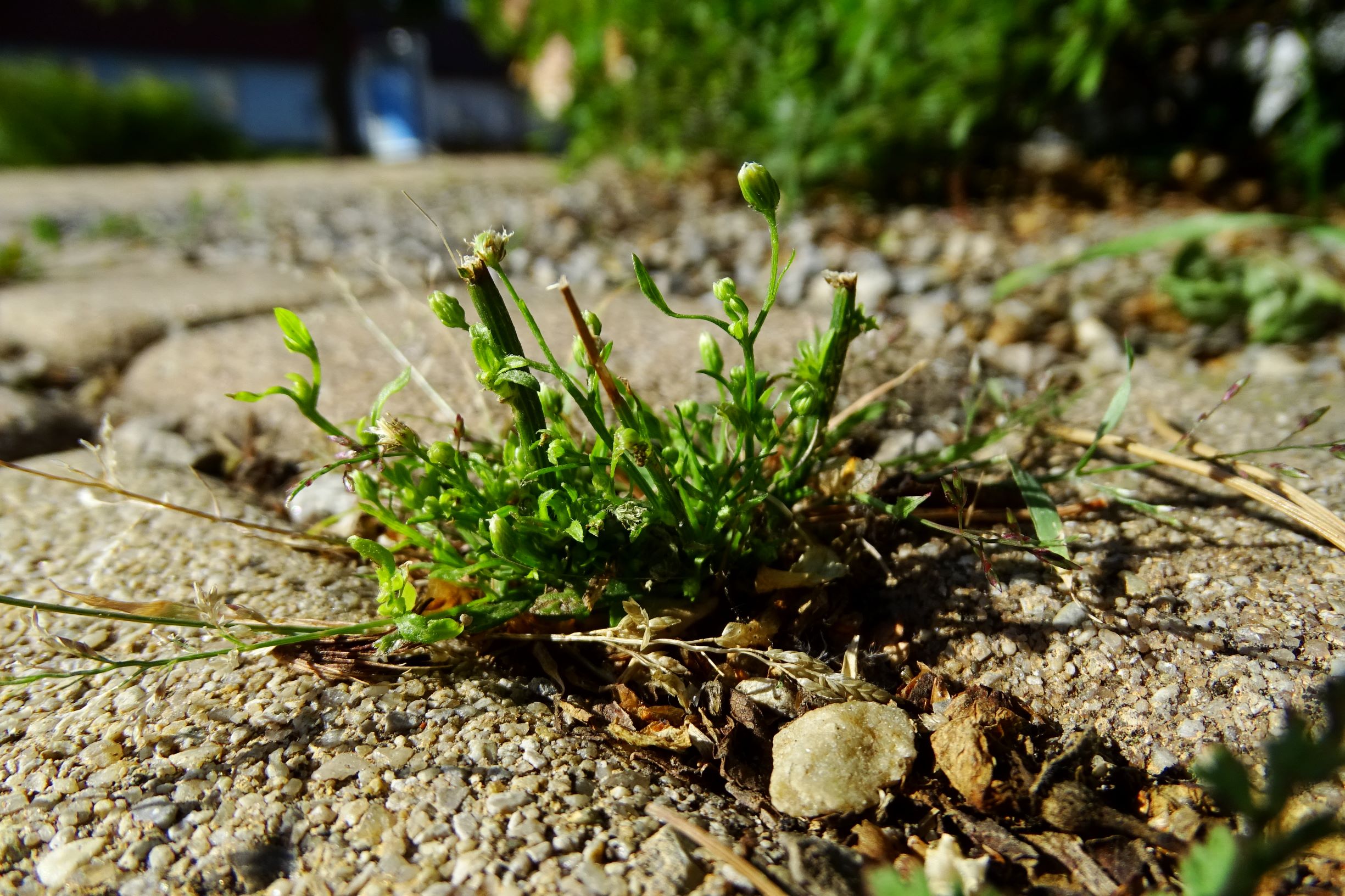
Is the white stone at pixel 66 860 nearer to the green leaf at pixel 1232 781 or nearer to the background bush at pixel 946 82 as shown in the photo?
the green leaf at pixel 1232 781

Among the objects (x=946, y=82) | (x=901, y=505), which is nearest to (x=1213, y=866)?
(x=901, y=505)

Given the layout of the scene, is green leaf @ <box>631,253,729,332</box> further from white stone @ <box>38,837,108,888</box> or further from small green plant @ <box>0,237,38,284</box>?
small green plant @ <box>0,237,38,284</box>

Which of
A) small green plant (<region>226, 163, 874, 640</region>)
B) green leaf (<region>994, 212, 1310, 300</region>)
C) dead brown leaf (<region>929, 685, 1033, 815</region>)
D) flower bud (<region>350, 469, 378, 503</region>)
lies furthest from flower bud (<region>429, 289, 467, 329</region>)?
green leaf (<region>994, 212, 1310, 300</region>)

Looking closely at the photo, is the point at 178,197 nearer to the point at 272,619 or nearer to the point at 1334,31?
the point at 272,619

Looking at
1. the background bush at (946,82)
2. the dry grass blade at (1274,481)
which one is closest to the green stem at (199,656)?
the dry grass blade at (1274,481)

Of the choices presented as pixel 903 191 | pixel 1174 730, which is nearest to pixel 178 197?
pixel 903 191

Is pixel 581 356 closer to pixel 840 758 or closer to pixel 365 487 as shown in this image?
pixel 365 487
